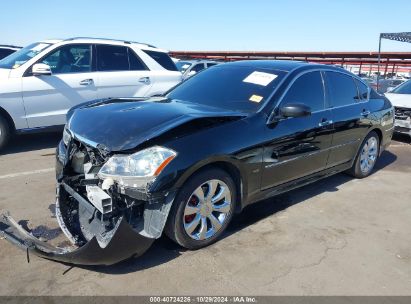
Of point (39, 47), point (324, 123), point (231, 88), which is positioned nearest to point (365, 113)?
point (324, 123)

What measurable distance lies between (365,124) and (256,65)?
186 centimetres

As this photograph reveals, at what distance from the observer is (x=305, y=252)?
11.8 feet

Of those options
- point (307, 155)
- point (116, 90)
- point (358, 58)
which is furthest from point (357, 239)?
point (358, 58)

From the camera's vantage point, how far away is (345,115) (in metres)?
5.02

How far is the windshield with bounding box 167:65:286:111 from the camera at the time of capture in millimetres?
4105

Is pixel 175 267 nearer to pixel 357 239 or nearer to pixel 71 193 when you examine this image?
pixel 71 193

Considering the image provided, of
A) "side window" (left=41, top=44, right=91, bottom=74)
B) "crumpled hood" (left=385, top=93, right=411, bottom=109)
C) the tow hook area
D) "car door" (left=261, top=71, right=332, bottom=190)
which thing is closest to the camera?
the tow hook area

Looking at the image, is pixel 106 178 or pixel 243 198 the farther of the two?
pixel 243 198

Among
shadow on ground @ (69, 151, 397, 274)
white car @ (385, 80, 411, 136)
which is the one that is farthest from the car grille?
shadow on ground @ (69, 151, 397, 274)

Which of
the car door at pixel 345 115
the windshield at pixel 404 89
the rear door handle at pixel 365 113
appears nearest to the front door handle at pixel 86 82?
the car door at pixel 345 115

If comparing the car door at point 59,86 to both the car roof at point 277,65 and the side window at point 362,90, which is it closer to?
the car roof at point 277,65

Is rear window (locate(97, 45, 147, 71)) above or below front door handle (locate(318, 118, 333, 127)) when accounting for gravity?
above

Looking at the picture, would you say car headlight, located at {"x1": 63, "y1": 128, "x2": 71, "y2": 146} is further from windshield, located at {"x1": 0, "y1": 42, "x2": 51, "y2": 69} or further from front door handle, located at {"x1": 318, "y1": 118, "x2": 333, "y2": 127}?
windshield, located at {"x1": 0, "y1": 42, "x2": 51, "y2": 69}

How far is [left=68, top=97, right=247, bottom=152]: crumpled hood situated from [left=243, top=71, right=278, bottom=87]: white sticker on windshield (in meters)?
0.63
